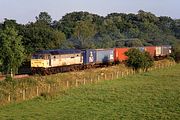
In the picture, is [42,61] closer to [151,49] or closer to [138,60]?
[138,60]

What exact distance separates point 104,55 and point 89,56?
16.5 ft

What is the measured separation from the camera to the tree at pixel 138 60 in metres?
54.6

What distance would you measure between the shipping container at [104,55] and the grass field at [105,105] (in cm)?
1814

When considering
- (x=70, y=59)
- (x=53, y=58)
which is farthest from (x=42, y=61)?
(x=70, y=59)

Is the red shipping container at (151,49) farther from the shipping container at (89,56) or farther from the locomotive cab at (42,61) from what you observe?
the locomotive cab at (42,61)

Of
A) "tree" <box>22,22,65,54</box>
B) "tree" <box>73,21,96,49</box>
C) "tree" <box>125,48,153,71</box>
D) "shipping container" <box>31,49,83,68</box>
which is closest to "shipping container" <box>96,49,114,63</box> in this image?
"tree" <box>125,48,153,71</box>

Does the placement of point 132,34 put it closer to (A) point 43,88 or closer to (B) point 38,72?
(B) point 38,72

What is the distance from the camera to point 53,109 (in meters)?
27.0

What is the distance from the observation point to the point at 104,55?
58.3 meters

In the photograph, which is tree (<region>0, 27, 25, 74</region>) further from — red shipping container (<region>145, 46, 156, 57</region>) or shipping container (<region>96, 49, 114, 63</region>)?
red shipping container (<region>145, 46, 156, 57</region>)

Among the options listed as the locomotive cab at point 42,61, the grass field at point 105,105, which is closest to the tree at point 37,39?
the locomotive cab at point 42,61

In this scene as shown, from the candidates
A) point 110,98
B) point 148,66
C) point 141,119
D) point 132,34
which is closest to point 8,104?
point 110,98

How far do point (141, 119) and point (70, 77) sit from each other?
17.6 metres

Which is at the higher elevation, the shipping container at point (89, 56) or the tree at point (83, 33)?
the tree at point (83, 33)
